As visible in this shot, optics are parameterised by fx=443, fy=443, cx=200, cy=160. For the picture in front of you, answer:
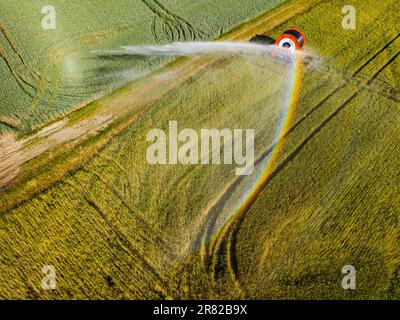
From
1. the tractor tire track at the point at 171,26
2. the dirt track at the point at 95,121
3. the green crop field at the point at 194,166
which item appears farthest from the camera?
the tractor tire track at the point at 171,26

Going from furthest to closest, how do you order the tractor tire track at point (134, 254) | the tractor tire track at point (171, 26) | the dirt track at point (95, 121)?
the tractor tire track at point (171, 26), the dirt track at point (95, 121), the tractor tire track at point (134, 254)

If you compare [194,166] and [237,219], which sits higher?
[194,166]

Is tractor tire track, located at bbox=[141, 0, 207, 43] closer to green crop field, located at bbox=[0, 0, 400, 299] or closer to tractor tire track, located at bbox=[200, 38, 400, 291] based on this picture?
green crop field, located at bbox=[0, 0, 400, 299]

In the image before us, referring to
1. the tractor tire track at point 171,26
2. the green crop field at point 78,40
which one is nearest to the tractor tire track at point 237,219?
the green crop field at point 78,40

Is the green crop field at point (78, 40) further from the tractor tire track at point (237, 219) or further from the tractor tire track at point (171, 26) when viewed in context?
the tractor tire track at point (237, 219)

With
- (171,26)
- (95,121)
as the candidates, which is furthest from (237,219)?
(171,26)

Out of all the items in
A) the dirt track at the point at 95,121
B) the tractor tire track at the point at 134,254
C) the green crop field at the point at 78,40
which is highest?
the green crop field at the point at 78,40

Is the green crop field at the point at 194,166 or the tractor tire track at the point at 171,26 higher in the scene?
the tractor tire track at the point at 171,26

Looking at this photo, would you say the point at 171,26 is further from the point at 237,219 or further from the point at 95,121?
the point at 237,219

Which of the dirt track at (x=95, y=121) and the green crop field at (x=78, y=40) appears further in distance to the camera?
the green crop field at (x=78, y=40)
